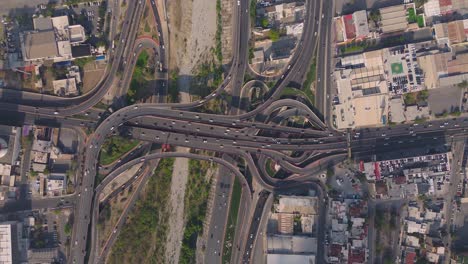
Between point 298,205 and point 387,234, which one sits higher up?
point 298,205

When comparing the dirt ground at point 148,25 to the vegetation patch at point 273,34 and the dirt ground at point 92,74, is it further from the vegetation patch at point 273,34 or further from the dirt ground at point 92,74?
the vegetation patch at point 273,34

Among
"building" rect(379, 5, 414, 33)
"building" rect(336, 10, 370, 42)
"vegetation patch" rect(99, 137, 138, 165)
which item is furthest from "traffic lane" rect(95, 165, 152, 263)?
"building" rect(379, 5, 414, 33)

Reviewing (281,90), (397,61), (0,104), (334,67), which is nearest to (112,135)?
(0,104)

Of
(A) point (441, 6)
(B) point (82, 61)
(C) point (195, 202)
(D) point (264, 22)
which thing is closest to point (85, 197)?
(C) point (195, 202)

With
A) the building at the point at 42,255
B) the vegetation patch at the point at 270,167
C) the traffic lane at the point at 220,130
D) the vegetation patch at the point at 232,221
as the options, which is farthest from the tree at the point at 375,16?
the building at the point at 42,255

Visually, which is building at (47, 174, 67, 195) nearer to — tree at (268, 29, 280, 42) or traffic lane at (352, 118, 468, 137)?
tree at (268, 29, 280, 42)

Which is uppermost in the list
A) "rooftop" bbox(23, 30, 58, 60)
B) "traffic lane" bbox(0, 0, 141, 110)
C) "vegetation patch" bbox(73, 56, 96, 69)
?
"rooftop" bbox(23, 30, 58, 60)

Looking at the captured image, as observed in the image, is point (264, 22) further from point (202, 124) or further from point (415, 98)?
point (415, 98)
